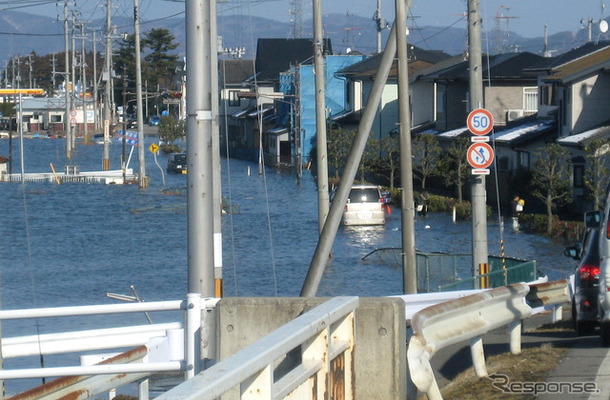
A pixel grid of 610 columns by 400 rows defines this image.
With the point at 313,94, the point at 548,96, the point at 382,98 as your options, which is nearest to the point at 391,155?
the point at 548,96

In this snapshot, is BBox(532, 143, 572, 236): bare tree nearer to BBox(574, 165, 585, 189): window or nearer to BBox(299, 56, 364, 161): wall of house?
BBox(574, 165, 585, 189): window

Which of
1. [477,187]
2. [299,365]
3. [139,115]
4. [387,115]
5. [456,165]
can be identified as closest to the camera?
[299,365]

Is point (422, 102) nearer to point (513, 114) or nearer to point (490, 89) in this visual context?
point (490, 89)

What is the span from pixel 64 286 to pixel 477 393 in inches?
686

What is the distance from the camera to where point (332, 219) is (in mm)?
11398

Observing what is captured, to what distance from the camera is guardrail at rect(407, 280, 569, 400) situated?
5.88 meters

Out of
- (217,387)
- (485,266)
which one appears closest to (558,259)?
(485,266)

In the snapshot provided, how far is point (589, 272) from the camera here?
10.1 metres

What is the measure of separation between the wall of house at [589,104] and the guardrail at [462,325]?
26156mm

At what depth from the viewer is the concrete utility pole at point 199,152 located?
732cm

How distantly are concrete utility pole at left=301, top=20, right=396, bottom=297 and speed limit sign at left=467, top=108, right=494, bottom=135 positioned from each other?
454 cm

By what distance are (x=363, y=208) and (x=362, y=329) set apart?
28.1 meters

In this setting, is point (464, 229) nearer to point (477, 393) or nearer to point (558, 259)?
point (558, 259)

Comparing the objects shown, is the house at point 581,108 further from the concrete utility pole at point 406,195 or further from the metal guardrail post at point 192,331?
the metal guardrail post at point 192,331
